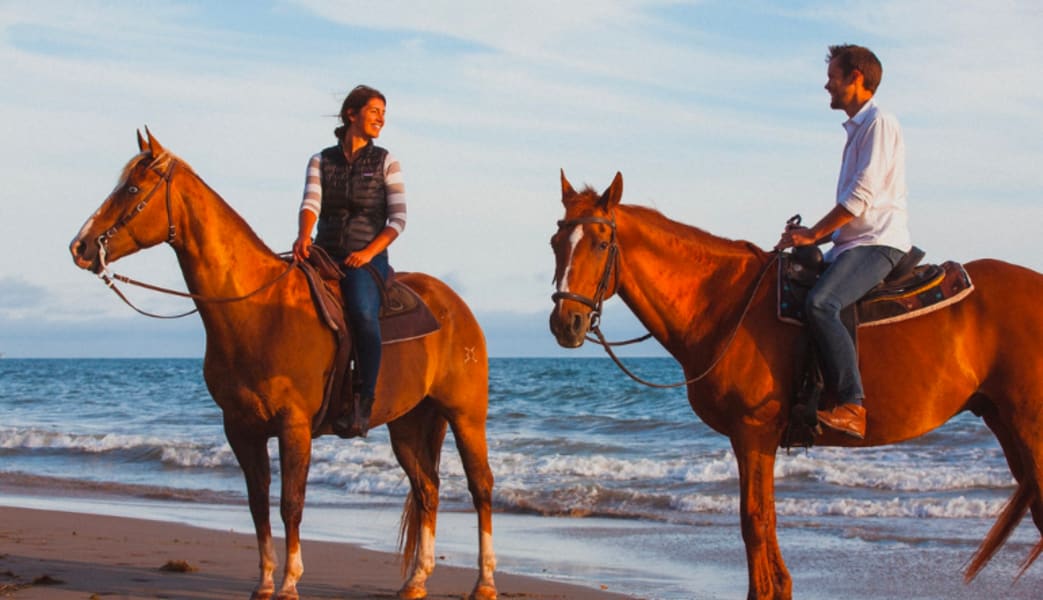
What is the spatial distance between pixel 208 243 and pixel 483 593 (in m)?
2.38

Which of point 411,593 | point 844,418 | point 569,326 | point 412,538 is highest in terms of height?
point 569,326

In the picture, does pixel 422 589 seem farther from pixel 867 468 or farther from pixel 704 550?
pixel 867 468

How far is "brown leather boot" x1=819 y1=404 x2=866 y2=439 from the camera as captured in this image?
16.1 feet

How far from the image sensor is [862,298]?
5.19m

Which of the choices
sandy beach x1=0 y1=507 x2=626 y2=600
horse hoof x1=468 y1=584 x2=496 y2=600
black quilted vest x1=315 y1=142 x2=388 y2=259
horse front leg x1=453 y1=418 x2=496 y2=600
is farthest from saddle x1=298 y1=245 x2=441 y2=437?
sandy beach x1=0 y1=507 x2=626 y2=600

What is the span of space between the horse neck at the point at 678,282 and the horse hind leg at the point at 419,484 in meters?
2.07

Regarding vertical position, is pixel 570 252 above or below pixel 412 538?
above

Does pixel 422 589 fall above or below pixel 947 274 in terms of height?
below

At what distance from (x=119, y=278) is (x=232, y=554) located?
3404mm

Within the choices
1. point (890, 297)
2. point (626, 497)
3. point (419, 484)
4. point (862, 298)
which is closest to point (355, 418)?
point (419, 484)

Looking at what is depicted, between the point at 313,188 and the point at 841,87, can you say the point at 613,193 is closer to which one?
the point at 841,87

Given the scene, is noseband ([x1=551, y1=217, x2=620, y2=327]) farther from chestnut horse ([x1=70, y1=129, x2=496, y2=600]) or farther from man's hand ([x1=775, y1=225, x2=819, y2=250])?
chestnut horse ([x1=70, y1=129, x2=496, y2=600])

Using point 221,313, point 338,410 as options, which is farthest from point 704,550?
point 221,313

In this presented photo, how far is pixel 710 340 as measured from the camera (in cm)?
512
